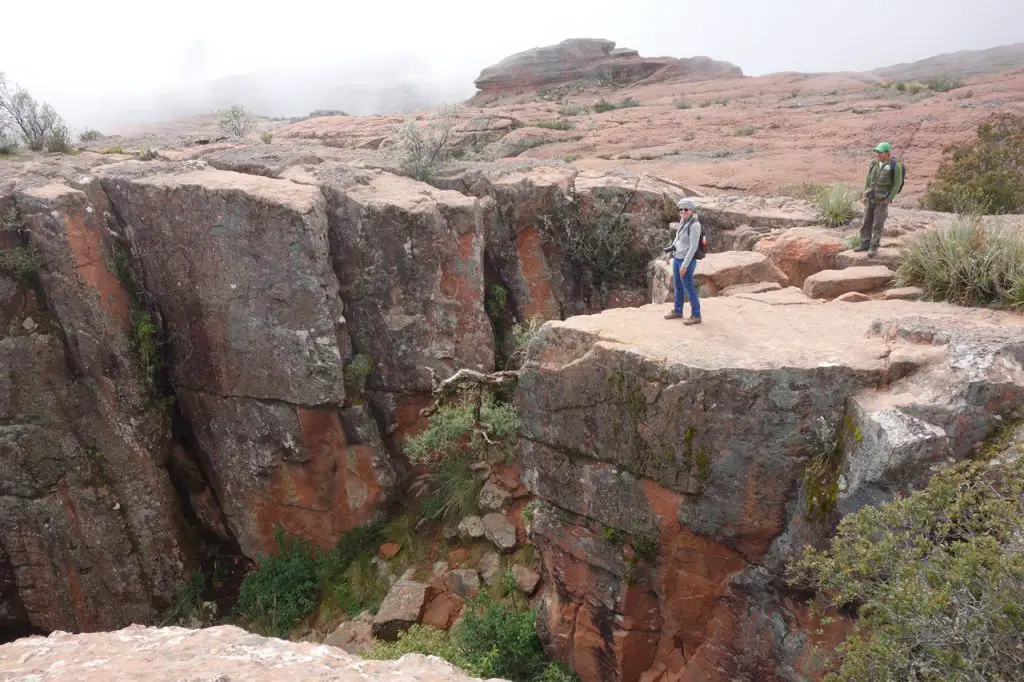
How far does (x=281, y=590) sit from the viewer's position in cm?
1072

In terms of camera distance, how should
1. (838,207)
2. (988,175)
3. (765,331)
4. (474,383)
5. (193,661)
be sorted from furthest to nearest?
(988,175) → (838,207) → (474,383) → (765,331) → (193,661)

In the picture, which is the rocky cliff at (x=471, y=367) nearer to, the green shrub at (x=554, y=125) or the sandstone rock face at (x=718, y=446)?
the sandstone rock face at (x=718, y=446)

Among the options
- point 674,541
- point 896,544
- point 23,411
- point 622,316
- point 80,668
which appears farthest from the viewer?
point 23,411

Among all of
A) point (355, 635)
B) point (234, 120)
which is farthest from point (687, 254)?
point (234, 120)

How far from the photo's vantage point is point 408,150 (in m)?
13.8

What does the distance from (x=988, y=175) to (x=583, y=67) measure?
120ft

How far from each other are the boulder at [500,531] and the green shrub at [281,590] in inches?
129

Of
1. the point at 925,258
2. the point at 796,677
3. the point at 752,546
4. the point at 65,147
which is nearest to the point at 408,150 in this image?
the point at 65,147

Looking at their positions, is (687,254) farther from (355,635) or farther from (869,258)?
(355,635)

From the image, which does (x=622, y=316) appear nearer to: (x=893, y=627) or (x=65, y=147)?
(x=893, y=627)

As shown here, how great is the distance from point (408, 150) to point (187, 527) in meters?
8.37

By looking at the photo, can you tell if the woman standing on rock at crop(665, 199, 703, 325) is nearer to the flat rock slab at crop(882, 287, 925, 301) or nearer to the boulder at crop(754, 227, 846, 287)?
the flat rock slab at crop(882, 287, 925, 301)

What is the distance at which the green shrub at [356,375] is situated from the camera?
10.7 m

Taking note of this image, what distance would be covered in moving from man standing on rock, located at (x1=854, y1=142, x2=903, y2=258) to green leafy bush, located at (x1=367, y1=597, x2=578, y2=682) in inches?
267
